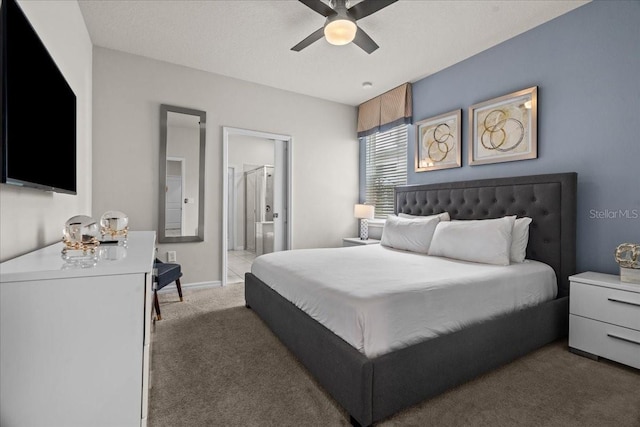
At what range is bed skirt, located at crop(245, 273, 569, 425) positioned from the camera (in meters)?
1.40

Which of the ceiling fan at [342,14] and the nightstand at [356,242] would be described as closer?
the ceiling fan at [342,14]

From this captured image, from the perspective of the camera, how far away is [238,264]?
5535 mm

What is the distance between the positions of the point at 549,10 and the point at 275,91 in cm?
302

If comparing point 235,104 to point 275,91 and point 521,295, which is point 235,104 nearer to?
point 275,91

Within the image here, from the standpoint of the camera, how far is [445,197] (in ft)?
11.2

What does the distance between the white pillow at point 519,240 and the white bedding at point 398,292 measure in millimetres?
83

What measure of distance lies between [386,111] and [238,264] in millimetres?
3561

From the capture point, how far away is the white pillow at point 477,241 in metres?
2.41

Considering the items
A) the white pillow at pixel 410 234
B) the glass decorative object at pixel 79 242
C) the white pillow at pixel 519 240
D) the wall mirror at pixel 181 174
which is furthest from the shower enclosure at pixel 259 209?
the glass decorative object at pixel 79 242

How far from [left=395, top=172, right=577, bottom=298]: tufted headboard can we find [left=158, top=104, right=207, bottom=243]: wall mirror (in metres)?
2.92

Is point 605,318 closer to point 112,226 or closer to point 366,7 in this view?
point 366,7

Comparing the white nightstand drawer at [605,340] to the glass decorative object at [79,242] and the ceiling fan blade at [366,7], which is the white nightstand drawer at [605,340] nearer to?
the ceiling fan blade at [366,7]

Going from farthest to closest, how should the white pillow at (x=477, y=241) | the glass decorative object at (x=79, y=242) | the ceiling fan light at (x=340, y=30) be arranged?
the white pillow at (x=477, y=241)
the ceiling fan light at (x=340, y=30)
the glass decorative object at (x=79, y=242)

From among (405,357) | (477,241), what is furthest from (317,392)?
(477,241)
